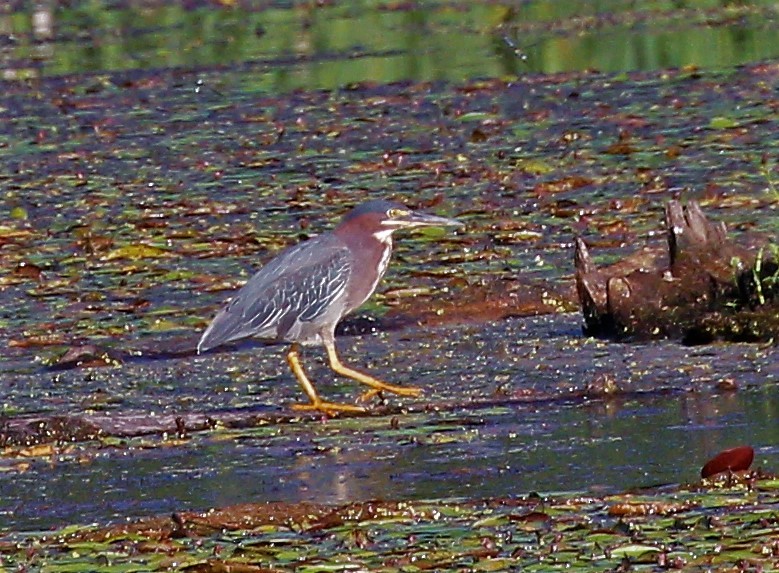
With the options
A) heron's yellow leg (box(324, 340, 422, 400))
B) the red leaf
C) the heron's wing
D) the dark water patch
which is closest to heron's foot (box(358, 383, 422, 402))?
heron's yellow leg (box(324, 340, 422, 400))

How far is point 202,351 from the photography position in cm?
801

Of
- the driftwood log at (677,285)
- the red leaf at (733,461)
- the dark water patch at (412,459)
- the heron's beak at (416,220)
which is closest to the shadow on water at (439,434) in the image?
the dark water patch at (412,459)

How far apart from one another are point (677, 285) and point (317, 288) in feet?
4.73

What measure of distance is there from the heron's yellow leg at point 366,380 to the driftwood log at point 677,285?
959mm

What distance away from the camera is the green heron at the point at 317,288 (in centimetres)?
778

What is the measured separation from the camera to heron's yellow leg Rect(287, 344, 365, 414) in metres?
7.23

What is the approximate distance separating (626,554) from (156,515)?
62.9 inches

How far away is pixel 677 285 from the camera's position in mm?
8094

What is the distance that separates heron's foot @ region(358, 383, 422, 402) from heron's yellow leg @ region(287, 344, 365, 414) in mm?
104

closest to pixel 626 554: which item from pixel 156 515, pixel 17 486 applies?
pixel 156 515

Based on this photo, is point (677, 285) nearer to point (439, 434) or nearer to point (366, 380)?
point (366, 380)

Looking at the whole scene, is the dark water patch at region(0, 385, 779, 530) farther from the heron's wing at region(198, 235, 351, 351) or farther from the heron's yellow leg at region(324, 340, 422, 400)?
the heron's wing at region(198, 235, 351, 351)

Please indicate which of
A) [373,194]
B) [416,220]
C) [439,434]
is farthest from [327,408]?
[373,194]

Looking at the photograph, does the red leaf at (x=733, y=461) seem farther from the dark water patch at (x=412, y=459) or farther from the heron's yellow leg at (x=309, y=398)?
the heron's yellow leg at (x=309, y=398)
